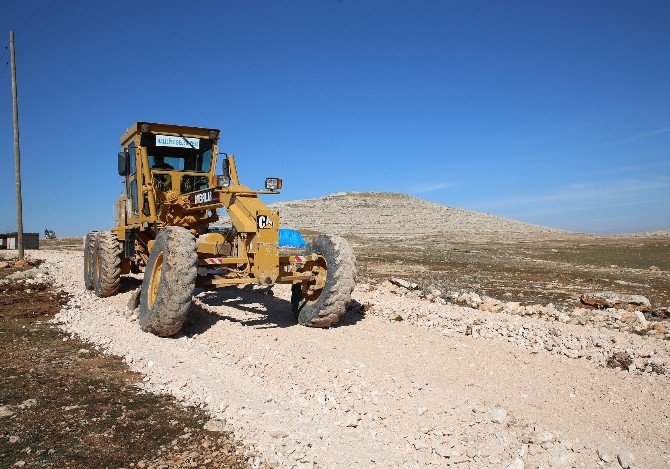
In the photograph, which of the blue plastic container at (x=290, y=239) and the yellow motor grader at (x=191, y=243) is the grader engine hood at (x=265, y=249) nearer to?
the yellow motor grader at (x=191, y=243)

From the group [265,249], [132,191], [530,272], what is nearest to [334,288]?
[265,249]

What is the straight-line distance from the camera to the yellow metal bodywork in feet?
26.1

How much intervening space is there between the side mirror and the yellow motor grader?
20 mm

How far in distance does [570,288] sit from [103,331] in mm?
13285

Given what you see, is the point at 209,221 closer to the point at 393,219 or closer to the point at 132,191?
the point at 132,191

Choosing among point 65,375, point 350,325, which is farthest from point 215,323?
point 65,375

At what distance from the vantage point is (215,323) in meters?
8.55

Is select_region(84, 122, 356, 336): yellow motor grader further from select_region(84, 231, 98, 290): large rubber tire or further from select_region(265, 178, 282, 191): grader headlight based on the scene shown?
select_region(84, 231, 98, 290): large rubber tire

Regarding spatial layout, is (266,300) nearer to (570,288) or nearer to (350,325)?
(350,325)

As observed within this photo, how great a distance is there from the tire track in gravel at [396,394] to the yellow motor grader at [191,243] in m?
0.68

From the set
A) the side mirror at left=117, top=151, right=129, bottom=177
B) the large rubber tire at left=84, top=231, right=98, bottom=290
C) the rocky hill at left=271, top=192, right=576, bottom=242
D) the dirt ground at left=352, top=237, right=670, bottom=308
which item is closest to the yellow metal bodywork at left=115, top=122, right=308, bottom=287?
the side mirror at left=117, top=151, right=129, bottom=177

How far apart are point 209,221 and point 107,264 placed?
2689 millimetres

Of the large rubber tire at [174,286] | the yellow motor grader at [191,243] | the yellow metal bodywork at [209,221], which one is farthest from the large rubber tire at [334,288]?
the large rubber tire at [174,286]

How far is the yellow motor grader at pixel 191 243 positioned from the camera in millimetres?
7500
